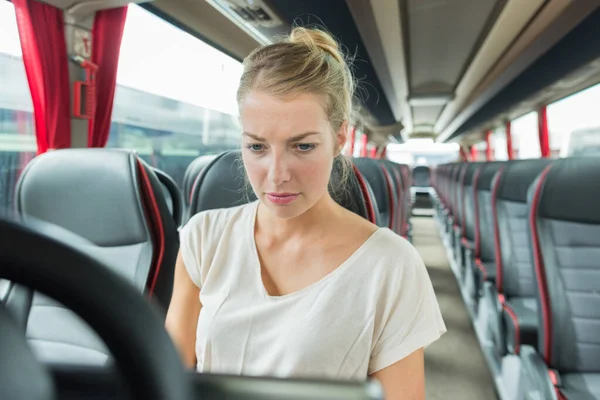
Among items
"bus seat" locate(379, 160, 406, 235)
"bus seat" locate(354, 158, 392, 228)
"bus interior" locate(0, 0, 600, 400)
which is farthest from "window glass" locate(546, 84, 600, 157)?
"bus seat" locate(354, 158, 392, 228)

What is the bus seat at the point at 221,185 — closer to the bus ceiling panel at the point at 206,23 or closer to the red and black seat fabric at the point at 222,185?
the red and black seat fabric at the point at 222,185

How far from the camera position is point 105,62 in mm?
2965

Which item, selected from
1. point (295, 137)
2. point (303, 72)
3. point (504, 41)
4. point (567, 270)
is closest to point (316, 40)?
point (303, 72)

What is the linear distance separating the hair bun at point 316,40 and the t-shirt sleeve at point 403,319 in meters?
0.59

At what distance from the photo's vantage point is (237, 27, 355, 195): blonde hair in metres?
1.06

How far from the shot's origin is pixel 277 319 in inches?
40.4

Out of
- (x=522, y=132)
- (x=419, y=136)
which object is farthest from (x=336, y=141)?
(x=419, y=136)

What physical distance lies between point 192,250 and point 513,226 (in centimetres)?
219

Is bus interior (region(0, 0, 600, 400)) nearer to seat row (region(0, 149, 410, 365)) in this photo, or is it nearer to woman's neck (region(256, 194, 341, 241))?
seat row (region(0, 149, 410, 365))

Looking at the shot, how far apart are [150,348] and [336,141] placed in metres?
1.00

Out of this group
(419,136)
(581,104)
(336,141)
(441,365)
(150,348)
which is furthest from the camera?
(419,136)

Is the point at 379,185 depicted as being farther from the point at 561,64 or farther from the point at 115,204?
the point at 561,64

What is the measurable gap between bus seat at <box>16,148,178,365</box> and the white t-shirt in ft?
2.37

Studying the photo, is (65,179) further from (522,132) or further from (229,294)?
(522,132)
